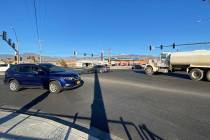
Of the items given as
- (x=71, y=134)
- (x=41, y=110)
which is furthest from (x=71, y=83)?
(x=71, y=134)

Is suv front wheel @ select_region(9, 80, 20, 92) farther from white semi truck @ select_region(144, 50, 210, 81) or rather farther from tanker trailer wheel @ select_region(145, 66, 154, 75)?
tanker trailer wheel @ select_region(145, 66, 154, 75)

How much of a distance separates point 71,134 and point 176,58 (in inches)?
705

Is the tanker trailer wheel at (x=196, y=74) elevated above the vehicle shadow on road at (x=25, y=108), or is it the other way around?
the tanker trailer wheel at (x=196, y=74)

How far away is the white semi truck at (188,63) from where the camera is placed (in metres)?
18.2

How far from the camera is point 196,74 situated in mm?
18594

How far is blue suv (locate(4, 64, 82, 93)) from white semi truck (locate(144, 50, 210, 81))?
11.1 m

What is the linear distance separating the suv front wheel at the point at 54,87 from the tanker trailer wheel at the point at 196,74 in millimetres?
12191

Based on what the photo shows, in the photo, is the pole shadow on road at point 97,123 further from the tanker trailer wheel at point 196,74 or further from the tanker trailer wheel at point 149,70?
the tanker trailer wheel at point 149,70

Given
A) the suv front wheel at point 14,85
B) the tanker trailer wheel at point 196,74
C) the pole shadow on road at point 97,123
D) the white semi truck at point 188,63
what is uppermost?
the white semi truck at point 188,63

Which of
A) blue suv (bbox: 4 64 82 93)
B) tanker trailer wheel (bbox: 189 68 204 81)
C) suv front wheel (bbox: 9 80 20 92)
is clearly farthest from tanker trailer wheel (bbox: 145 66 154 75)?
suv front wheel (bbox: 9 80 20 92)

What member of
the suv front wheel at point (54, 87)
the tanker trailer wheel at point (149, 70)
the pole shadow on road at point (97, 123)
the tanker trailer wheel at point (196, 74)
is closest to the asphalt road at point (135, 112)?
the pole shadow on road at point (97, 123)

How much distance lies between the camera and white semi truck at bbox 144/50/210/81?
1823 cm

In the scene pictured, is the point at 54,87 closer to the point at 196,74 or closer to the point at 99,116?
the point at 99,116

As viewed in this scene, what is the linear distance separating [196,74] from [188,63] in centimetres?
156
